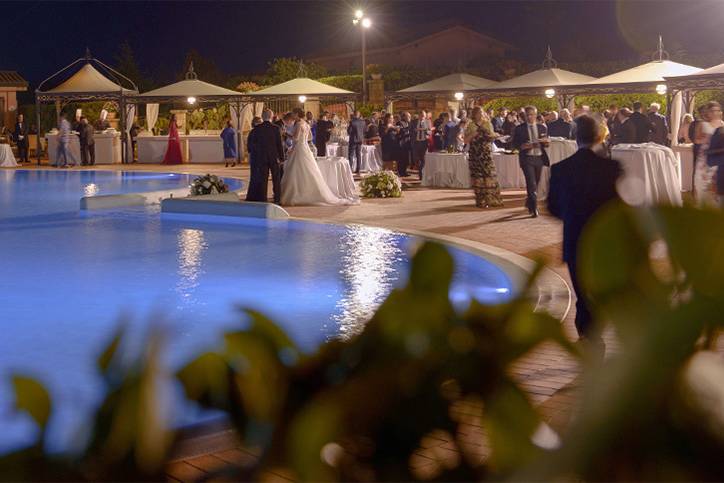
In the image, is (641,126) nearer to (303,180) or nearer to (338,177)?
(338,177)

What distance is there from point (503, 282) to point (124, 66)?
57.1m

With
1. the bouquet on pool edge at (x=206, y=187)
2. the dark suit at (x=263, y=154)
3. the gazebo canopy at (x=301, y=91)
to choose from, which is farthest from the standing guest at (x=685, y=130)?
the gazebo canopy at (x=301, y=91)

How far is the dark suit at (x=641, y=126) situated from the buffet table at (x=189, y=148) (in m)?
19.9

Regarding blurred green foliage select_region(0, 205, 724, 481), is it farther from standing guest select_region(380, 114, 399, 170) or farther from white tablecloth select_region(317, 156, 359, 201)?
standing guest select_region(380, 114, 399, 170)

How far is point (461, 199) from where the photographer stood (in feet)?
62.8

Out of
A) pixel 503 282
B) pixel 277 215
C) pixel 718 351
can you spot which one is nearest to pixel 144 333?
pixel 718 351

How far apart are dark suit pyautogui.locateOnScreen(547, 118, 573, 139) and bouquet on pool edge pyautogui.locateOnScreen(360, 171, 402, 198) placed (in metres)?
3.20

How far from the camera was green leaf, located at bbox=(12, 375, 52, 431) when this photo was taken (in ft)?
2.43

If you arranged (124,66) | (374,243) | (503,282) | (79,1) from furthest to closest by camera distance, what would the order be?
(79,1) < (124,66) < (374,243) < (503,282)

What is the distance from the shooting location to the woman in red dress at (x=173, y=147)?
110ft

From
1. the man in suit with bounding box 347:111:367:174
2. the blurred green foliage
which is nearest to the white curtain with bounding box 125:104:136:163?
the man in suit with bounding box 347:111:367:174

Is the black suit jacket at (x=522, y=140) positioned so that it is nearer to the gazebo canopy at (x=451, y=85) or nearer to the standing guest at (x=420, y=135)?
the standing guest at (x=420, y=135)

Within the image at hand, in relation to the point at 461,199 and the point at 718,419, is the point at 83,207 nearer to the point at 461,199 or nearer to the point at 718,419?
the point at 461,199

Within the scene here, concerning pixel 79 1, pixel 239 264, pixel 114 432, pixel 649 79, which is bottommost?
pixel 239 264
